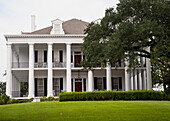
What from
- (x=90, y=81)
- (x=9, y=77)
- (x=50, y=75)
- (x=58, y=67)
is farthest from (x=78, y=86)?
(x=9, y=77)

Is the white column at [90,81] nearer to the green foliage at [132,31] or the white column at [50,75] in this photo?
the white column at [50,75]

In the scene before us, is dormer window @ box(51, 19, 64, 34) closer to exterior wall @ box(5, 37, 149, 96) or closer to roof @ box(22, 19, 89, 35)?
exterior wall @ box(5, 37, 149, 96)

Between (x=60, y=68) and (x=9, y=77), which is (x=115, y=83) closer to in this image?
(x=60, y=68)

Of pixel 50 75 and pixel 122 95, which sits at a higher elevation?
pixel 50 75

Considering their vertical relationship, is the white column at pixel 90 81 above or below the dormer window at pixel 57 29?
below

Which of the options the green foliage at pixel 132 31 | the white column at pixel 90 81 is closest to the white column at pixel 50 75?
the white column at pixel 90 81

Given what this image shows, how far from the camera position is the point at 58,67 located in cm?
3400

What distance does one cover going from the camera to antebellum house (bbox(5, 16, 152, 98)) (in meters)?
Answer: 32.4

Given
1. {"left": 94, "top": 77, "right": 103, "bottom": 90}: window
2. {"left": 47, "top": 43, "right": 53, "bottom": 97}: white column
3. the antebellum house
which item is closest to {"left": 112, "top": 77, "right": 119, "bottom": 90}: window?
the antebellum house

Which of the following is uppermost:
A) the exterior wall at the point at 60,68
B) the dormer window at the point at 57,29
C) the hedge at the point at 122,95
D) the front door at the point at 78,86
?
the dormer window at the point at 57,29

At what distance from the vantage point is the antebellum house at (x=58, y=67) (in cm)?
3244

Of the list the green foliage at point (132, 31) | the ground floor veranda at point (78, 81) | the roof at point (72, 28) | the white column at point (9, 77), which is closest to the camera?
the green foliage at point (132, 31)

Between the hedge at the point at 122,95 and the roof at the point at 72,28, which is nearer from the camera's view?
the hedge at the point at 122,95

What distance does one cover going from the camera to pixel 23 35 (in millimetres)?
32312
